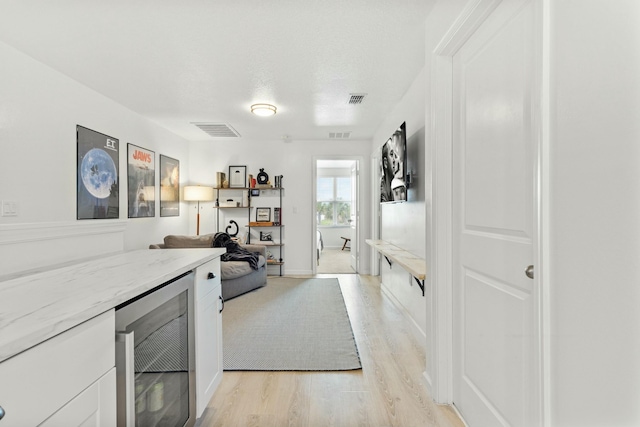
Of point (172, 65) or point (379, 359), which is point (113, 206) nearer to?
point (172, 65)

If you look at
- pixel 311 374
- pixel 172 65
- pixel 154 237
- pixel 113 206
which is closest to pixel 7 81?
pixel 172 65

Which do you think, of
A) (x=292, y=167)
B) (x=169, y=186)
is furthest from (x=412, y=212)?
(x=169, y=186)

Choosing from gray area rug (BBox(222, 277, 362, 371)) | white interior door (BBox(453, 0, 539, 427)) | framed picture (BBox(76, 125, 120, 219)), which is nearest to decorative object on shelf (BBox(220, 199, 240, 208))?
gray area rug (BBox(222, 277, 362, 371))

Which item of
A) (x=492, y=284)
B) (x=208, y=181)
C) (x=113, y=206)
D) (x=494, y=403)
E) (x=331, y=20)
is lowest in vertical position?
(x=494, y=403)

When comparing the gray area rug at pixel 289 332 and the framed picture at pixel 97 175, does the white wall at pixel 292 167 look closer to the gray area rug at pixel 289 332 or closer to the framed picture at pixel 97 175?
the gray area rug at pixel 289 332

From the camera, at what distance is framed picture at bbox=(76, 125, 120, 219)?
3.09 meters

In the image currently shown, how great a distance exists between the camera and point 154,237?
447 centimetres

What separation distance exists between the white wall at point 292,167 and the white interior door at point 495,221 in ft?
12.4

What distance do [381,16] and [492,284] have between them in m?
A: 1.74

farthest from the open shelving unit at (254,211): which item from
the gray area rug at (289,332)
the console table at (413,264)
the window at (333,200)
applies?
the window at (333,200)

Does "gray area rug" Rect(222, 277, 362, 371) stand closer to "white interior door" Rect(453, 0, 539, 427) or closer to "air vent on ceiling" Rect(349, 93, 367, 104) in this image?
"white interior door" Rect(453, 0, 539, 427)

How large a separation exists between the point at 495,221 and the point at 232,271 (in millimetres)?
3257

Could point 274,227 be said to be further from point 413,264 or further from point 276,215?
point 413,264

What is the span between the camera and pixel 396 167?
118 inches
